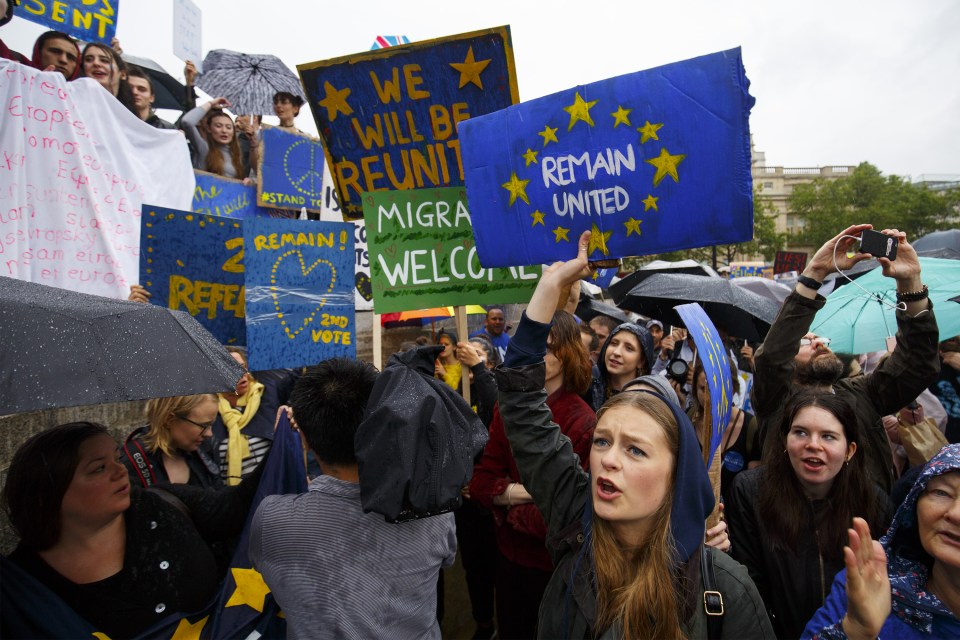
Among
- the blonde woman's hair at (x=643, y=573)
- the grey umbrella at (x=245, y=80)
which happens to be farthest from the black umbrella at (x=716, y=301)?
the grey umbrella at (x=245, y=80)

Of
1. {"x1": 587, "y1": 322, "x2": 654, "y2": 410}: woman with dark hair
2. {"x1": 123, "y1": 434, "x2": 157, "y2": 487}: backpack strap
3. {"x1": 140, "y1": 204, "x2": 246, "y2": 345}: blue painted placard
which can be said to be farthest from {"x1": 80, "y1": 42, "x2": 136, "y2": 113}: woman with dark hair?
{"x1": 587, "y1": 322, "x2": 654, "y2": 410}: woman with dark hair

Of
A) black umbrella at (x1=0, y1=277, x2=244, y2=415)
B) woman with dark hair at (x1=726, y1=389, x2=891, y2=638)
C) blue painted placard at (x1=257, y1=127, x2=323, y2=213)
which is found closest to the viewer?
black umbrella at (x1=0, y1=277, x2=244, y2=415)

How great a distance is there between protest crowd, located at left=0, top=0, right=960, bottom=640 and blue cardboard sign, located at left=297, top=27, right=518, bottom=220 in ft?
2.58

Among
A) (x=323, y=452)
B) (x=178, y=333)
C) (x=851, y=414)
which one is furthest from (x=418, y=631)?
(x=851, y=414)

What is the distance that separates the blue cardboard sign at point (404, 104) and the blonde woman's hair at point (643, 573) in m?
1.98

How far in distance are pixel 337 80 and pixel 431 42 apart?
23.2 inches

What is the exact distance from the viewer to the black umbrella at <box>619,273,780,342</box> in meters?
3.83

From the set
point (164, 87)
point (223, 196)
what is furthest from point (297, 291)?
point (164, 87)

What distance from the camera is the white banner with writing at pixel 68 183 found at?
3002 mm

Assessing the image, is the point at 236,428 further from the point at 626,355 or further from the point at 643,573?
the point at 643,573

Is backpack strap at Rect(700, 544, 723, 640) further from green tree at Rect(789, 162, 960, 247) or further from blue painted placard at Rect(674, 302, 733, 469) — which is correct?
green tree at Rect(789, 162, 960, 247)

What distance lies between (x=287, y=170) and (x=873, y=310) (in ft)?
17.7

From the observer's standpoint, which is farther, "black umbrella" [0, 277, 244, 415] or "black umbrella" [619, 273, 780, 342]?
"black umbrella" [619, 273, 780, 342]

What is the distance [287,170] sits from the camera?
587 cm
